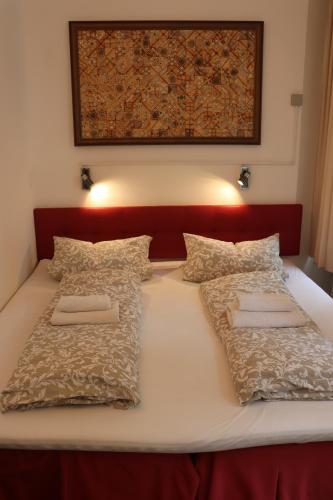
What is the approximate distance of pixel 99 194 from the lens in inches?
139

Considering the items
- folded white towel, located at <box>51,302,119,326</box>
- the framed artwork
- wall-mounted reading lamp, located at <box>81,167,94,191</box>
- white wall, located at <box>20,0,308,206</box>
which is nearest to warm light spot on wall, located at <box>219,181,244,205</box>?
white wall, located at <box>20,0,308,206</box>

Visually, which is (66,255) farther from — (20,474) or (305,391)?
(305,391)

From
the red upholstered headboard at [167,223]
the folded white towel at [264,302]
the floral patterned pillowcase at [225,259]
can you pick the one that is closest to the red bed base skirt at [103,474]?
the folded white towel at [264,302]

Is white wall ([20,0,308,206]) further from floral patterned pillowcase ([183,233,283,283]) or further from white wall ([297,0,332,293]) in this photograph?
floral patterned pillowcase ([183,233,283,283])

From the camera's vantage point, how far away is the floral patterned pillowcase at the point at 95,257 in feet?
10.1

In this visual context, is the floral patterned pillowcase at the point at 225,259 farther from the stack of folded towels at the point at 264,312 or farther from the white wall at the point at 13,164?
the white wall at the point at 13,164

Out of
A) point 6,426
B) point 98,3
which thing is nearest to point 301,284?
point 6,426

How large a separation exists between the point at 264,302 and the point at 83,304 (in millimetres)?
919

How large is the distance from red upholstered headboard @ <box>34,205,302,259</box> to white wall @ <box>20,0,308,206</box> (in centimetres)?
10

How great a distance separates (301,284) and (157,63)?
5.72 ft

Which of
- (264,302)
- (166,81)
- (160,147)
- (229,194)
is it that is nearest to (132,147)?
(160,147)

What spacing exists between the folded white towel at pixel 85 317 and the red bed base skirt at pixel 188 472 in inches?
28.4

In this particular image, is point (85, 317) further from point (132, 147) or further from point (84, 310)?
point (132, 147)

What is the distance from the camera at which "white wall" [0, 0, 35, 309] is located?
113 inches
